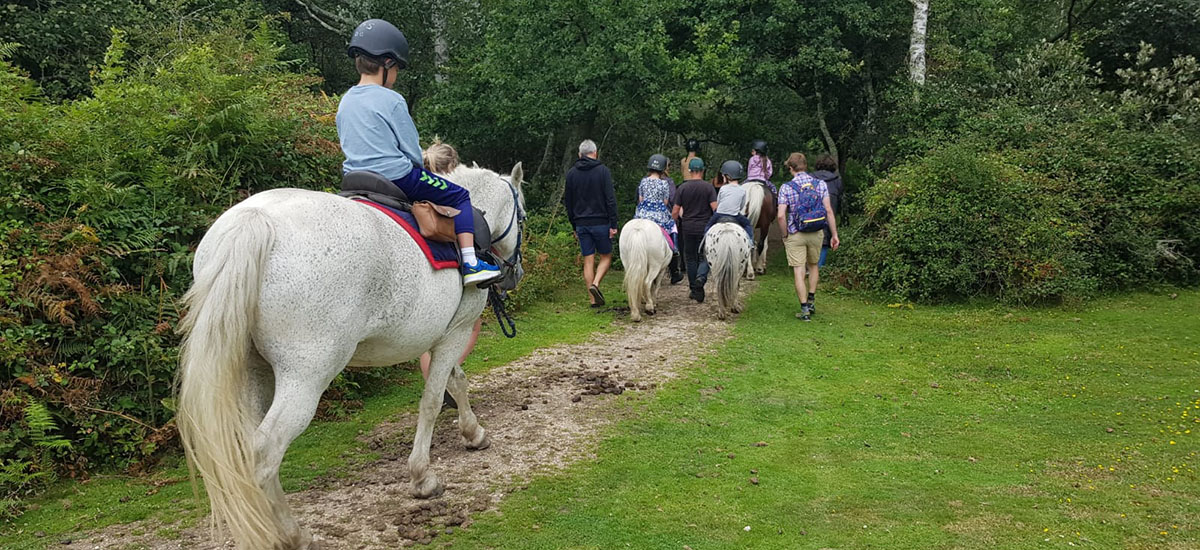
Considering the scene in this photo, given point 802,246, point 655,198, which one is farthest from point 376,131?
point 802,246

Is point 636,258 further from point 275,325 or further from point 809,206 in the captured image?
point 275,325

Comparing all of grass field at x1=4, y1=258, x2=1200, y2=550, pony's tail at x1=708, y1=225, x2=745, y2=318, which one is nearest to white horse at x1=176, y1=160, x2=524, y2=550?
grass field at x1=4, y1=258, x2=1200, y2=550

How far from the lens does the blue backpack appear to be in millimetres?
9094

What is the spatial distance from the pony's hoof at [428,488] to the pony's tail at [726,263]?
18.8 feet

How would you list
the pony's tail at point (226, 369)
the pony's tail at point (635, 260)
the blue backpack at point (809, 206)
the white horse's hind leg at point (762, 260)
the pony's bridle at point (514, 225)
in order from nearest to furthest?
the pony's tail at point (226, 369) < the pony's bridle at point (514, 225) < the blue backpack at point (809, 206) < the pony's tail at point (635, 260) < the white horse's hind leg at point (762, 260)

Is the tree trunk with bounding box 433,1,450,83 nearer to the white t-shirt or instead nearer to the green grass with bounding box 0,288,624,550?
the white t-shirt

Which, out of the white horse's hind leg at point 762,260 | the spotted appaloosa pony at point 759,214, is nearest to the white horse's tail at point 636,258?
the spotted appaloosa pony at point 759,214

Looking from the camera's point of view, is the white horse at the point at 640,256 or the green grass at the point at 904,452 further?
the white horse at the point at 640,256

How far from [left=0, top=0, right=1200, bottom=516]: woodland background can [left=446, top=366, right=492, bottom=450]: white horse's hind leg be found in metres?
1.56

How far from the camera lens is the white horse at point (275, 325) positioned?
315 centimetres

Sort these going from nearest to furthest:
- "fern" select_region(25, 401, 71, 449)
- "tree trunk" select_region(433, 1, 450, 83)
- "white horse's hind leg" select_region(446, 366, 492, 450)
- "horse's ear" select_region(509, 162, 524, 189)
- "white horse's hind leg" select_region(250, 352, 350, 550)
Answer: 1. "white horse's hind leg" select_region(250, 352, 350, 550)
2. "fern" select_region(25, 401, 71, 449)
3. "white horse's hind leg" select_region(446, 366, 492, 450)
4. "horse's ear" select_region(509, 162, 524, 189)
5. "tree trunk" select_region(433, 1, 450, 83)

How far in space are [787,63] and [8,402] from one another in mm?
13079

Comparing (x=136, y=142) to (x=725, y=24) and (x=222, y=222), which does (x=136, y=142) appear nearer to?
(x=222, y=222)

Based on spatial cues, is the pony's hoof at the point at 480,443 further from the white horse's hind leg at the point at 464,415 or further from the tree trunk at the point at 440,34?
the tree trunk at the point at 440,34
